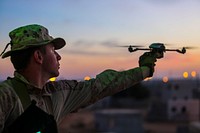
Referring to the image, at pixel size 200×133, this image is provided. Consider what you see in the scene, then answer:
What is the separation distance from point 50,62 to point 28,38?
0.13 m

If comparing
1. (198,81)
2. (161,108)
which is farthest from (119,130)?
(198,81)

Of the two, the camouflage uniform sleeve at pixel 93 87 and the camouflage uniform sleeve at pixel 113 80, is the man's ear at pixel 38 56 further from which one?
the camouflage uniform sleeve at pixel 113 80

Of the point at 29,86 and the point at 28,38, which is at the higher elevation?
the point at 28,38

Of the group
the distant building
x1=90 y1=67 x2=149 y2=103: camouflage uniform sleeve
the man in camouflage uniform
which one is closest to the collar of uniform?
the man in camouflage uniform

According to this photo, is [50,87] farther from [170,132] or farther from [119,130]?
[170,132]

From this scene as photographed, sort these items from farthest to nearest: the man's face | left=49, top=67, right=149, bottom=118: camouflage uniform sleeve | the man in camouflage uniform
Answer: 1. left=49, top=67, right=149, bottom=118: camouflage uniform sleeve
2. the man's face
3. the man in camouflage uniform

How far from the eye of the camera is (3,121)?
1.53m

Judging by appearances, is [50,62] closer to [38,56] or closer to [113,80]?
[38,56]

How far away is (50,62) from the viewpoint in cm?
170

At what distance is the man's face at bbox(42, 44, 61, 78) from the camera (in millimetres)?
1696

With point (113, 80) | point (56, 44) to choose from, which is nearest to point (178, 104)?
point (113, 80)

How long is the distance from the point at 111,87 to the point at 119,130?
891 inches

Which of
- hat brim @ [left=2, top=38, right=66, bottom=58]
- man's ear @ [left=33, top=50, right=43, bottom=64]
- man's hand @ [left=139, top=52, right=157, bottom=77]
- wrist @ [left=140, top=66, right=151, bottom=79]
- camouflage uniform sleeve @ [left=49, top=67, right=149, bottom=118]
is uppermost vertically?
hat brim @ [left=2, top=38, right=66, bottom=58]

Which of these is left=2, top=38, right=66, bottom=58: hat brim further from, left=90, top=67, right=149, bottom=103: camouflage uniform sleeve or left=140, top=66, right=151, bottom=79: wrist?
left=140, top=66, right=151, bottom=79: wrist
